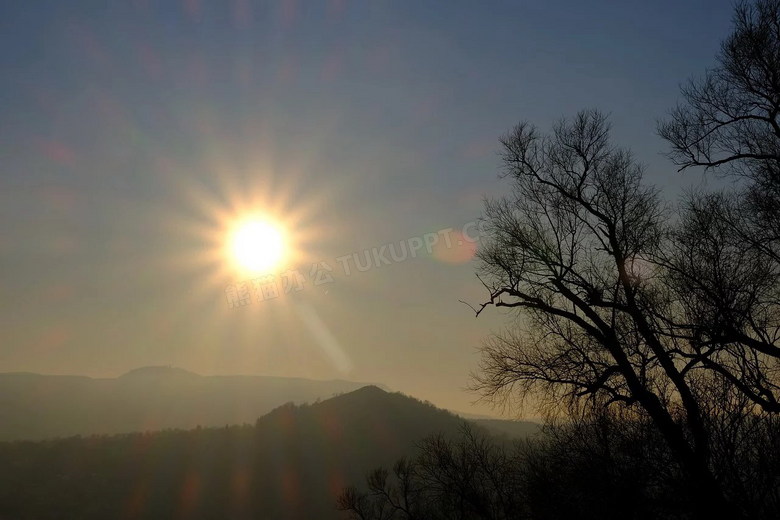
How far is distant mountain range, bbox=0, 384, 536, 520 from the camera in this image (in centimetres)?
7756

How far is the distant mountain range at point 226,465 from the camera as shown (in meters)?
77.6

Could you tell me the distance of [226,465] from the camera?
311 feet

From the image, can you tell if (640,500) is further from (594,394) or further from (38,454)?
(38,454)

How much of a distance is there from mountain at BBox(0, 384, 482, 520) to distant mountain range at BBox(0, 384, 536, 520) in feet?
0.69

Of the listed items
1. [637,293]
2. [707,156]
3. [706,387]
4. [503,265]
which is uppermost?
[707,156]

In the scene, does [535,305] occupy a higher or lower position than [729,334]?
higher

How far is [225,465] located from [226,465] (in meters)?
0.22

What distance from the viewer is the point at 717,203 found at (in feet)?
32.6

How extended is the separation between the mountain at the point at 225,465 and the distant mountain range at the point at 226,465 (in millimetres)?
211

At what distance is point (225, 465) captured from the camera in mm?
94938

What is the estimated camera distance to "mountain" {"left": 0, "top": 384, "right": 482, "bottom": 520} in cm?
7756

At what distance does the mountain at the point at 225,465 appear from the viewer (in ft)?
254

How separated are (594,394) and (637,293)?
8.36 ft

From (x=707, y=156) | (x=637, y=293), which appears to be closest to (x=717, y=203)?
(x=707, y=156)
